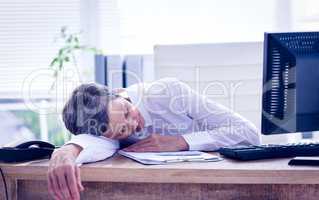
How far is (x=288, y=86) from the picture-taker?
4.76 feet

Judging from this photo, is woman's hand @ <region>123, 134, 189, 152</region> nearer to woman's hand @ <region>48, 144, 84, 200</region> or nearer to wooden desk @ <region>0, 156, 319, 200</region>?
wooden desk @ <region>0, 156, 319, 200</region>

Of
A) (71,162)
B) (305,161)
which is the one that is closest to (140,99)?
(71,162)

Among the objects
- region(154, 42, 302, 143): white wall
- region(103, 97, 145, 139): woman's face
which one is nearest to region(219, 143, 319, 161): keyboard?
region(103, 97, 145, 139): woman's face

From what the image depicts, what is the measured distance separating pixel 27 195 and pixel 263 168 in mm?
695

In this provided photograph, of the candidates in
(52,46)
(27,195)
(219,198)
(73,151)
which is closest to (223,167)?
(219,198)

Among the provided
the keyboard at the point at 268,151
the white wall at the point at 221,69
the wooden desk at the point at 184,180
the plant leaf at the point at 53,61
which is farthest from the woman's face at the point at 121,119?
the plant leaf at the point at 53,61

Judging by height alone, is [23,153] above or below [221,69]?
below

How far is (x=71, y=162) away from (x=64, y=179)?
0.05 meters

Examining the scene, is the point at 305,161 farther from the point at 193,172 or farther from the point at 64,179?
the point at 64,179

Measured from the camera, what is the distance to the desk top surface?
1.33m

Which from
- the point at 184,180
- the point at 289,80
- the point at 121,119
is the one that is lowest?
the point at 184,180

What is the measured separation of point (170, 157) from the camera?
1485mm

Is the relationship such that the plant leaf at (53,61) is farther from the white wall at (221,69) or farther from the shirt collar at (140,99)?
the shirt collar at (140,99)

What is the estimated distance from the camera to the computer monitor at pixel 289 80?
1437 mm
